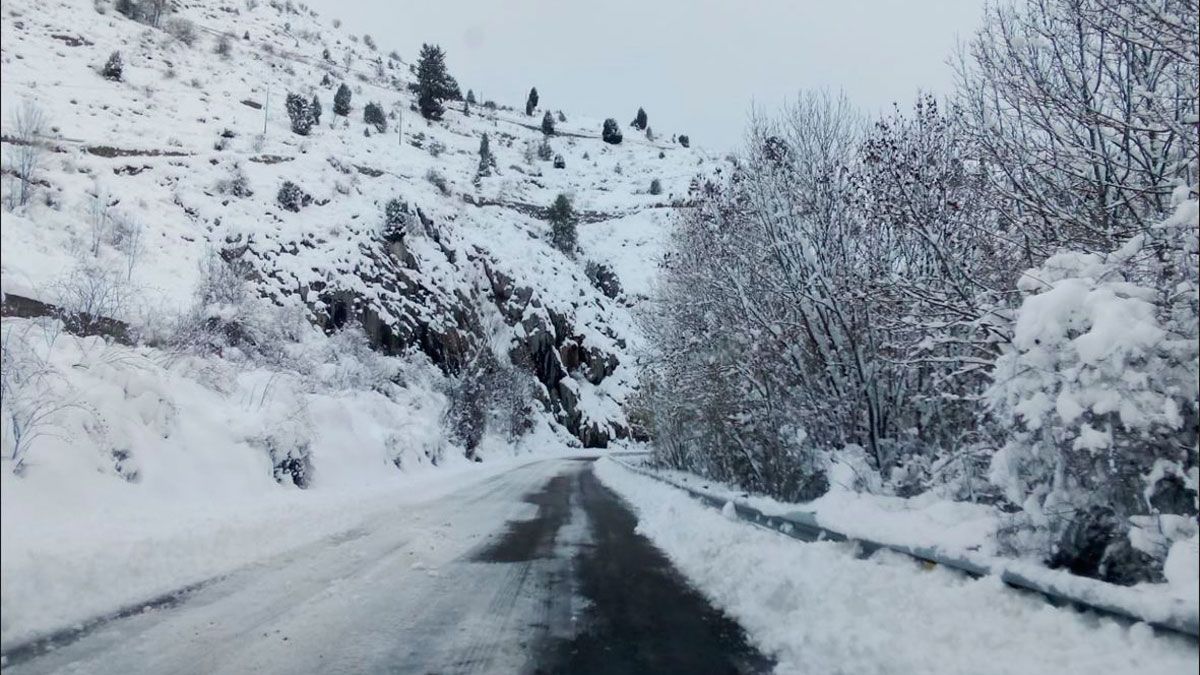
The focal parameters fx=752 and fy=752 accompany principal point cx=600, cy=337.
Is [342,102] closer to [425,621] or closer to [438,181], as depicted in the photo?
[438,181]

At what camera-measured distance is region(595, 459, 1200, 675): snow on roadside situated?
367 cm

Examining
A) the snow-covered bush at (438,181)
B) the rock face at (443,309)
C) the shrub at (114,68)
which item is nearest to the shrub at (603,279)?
the rock face at (443,309)

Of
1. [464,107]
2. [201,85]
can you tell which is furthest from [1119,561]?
[464,107]

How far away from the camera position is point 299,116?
2416 inches

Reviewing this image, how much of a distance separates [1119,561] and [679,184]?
95084mm

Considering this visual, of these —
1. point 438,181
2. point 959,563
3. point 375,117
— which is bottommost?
point 959,563

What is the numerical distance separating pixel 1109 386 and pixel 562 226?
72.6 metres

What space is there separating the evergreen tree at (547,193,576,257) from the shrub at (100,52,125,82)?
1520 inches

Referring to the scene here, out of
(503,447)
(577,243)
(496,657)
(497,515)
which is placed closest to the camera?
(496,657)

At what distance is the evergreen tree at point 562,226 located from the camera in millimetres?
76000

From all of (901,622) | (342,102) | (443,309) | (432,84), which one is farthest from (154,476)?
(432,84)

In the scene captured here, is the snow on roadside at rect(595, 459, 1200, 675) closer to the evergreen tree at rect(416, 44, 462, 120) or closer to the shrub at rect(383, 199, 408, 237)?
the shrub at rect(383, 199, 408, 237)

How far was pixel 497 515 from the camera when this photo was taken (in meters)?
13.6

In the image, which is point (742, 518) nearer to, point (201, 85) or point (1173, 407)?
point (1173, 407)
